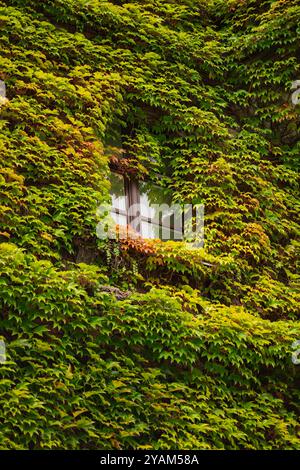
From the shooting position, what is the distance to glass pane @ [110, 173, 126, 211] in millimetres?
11602

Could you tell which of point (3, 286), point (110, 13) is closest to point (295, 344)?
point (3, 286)

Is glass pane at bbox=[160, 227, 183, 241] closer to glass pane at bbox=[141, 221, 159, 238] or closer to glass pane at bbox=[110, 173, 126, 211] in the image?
glass pane at bbox=[141, 221, 159, 238]

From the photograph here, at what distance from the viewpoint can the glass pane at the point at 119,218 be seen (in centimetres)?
1136

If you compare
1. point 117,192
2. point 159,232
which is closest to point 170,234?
point 159,232

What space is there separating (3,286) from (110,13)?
→ 20.9 feet

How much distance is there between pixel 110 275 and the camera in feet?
33.5

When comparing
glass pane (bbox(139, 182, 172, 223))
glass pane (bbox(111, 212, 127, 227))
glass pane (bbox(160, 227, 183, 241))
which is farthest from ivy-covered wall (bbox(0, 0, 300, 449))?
glass pane (bbox(111, 212, 127, 227))

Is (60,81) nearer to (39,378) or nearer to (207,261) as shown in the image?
(207,261)

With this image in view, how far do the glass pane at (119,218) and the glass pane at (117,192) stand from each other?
0.48 feet

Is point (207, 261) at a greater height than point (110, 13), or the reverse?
point (110, 13)

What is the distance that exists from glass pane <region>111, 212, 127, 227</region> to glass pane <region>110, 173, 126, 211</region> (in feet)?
0.48

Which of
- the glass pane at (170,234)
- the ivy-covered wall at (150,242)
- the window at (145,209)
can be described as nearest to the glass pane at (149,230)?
the window at (145,209)

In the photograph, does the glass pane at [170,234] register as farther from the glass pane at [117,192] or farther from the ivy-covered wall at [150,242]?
the glass pane at [117,192]

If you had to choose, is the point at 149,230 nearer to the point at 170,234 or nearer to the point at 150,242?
the point at 170,234
